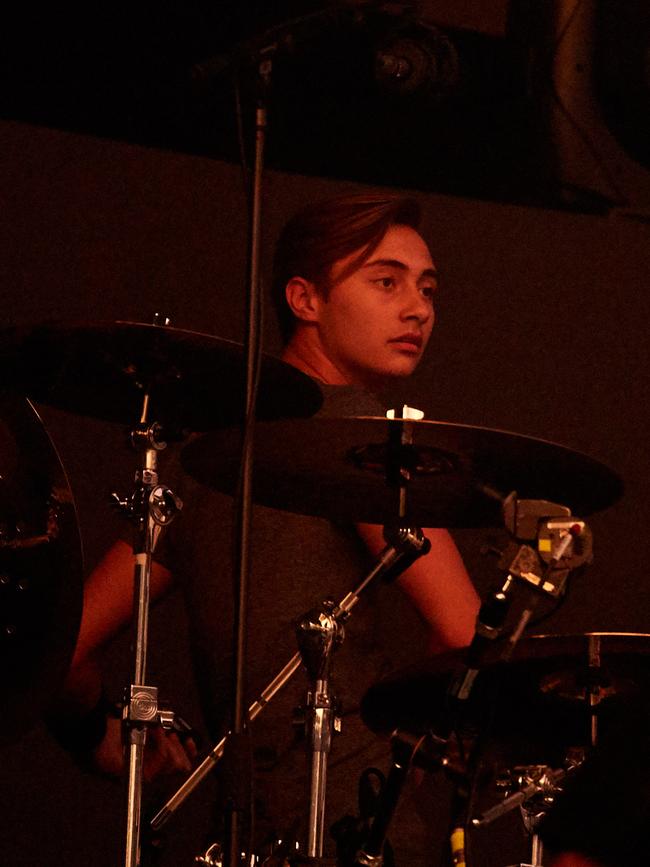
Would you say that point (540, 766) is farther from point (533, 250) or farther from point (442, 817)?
point (533, 250)

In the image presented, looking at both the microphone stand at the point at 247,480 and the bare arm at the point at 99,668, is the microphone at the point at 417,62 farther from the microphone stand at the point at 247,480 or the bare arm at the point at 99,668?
the bare arm at the point at 99,668

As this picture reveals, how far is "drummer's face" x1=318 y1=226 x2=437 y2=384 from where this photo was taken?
2.78 m

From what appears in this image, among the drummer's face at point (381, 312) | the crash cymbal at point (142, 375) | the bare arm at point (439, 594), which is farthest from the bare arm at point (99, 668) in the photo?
the drummer's face at point (381, 312)

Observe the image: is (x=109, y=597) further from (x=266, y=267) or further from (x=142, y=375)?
(x=266, y=267)

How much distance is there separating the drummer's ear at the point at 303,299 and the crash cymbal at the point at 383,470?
0.57 m

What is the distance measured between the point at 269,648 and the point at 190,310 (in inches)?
62.9

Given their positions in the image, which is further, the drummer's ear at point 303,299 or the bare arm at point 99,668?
the drummer's ear at point 303,299

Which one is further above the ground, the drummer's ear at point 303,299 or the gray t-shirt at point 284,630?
the drummer's ear at point 303,299

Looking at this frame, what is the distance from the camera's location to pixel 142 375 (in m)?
2.29

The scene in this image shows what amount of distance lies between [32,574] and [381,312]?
100 cm

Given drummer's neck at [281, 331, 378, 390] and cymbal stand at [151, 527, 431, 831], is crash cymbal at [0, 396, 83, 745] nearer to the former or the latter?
cymbal stand at [151, 527, 431, 831]

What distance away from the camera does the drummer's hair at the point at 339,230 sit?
285 cm

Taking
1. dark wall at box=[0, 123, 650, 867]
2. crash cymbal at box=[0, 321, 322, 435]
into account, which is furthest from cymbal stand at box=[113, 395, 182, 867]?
dark wall at box=[0, 123, 650, 867]

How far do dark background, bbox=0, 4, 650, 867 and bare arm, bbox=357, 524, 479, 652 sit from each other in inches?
49.3
